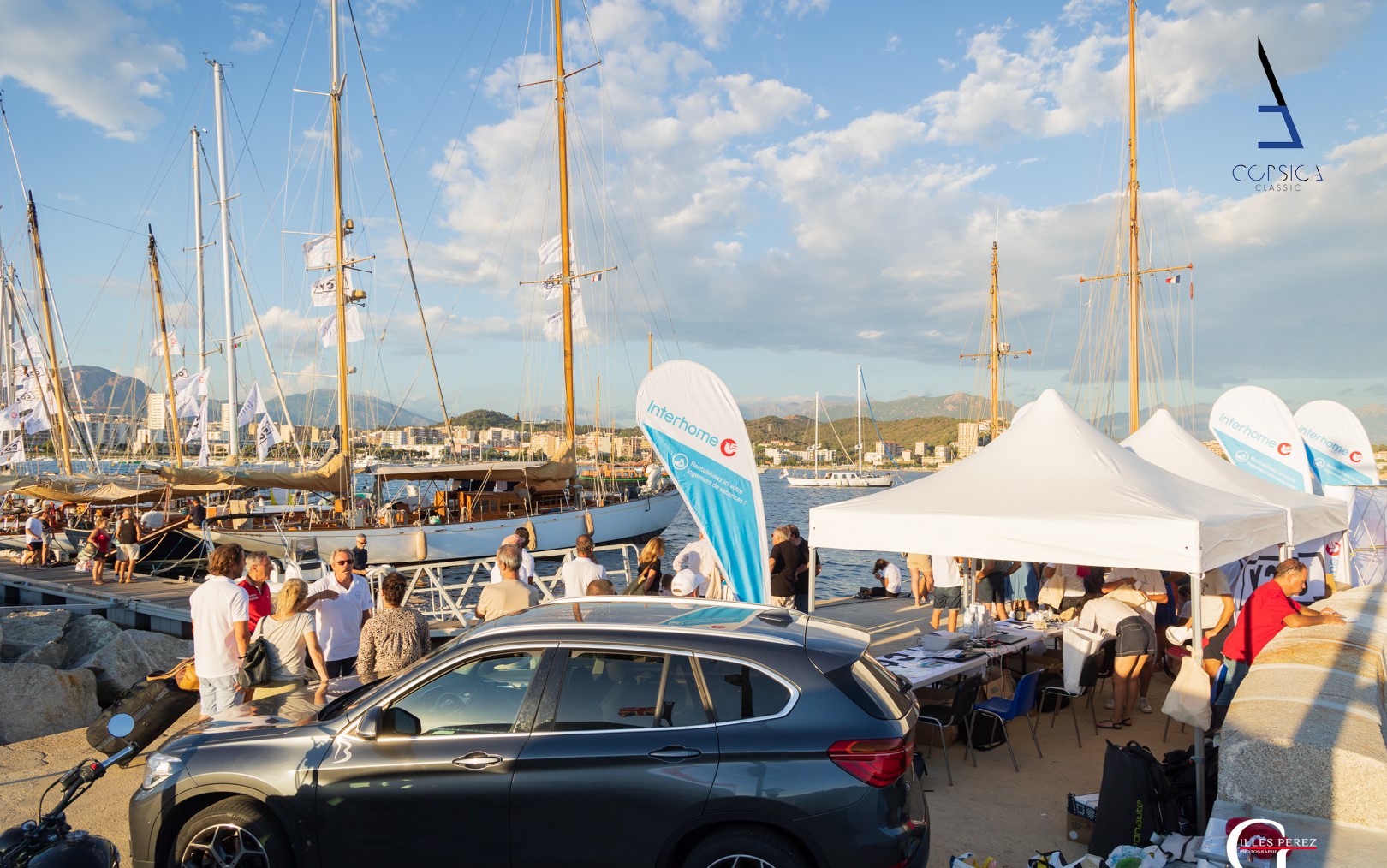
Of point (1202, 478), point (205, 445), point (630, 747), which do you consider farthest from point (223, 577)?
point (205, 445)

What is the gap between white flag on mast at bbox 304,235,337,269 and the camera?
93.7 feet

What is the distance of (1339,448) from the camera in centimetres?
1888

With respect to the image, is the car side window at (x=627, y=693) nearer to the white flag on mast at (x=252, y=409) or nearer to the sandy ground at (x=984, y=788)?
the sandy ground at (x=984, y=788)

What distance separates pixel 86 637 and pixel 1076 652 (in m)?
13.8

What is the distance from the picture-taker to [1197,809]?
549 cm

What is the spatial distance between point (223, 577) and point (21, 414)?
3447 cm

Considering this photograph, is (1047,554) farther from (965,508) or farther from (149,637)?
(149,637)

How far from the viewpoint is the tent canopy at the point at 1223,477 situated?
1021cm

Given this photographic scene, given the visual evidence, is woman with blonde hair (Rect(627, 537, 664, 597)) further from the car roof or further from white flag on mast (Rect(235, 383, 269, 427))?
white flag on mast (Rect(235, 383, 269, 427))

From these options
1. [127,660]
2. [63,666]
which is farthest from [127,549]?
[127,660]

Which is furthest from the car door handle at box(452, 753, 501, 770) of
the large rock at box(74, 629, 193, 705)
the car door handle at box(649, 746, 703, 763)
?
Answer: the large rock at box(74, 629, 193, 705)

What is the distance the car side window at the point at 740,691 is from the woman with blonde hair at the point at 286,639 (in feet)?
13.8

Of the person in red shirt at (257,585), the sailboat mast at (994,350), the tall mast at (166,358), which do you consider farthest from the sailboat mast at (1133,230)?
the tall mast at (166,358)

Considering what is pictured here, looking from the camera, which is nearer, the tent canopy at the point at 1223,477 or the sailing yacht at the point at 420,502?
the tent canopy at the point at 1223,477
